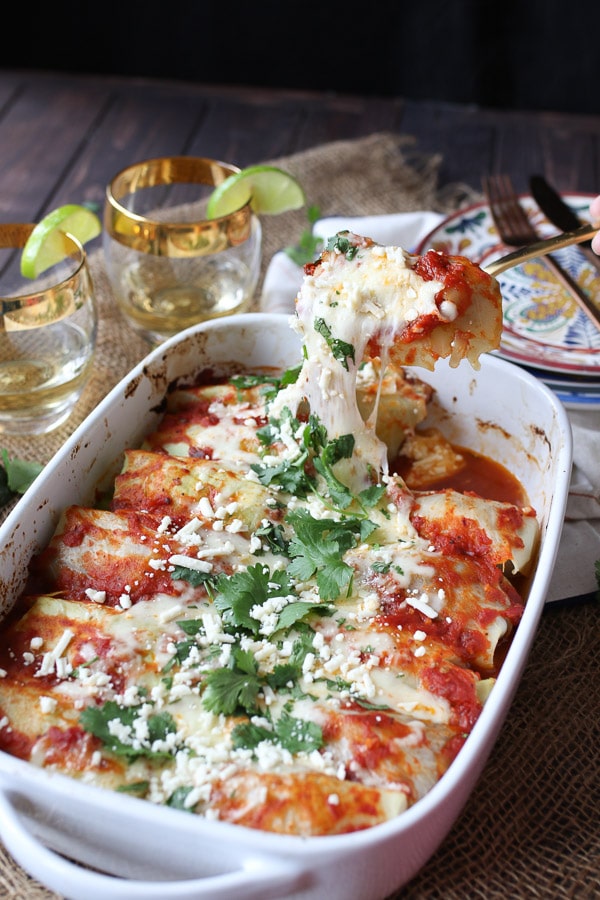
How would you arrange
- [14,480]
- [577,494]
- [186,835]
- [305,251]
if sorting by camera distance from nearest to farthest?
1. [186,835]
2. [577,494]
3. [14,480]
4. [305,251]

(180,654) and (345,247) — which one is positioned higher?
(345,247)

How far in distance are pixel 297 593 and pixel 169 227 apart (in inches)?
59.1

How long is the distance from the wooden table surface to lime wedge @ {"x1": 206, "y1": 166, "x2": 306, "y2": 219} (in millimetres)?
1338

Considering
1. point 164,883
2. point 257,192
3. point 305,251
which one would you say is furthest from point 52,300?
point 164,883

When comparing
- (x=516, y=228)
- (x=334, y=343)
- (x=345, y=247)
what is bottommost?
(x=516, y=228)

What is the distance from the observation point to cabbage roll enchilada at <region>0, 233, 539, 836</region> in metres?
1.96

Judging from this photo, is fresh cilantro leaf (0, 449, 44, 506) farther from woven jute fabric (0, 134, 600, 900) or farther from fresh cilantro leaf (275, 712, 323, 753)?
fresh cilantro leaf (275, 712, 323, 753)

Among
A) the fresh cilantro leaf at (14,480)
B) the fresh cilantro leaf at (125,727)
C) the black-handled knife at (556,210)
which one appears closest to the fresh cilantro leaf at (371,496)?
the fresh cilantro leaf at (125,727)

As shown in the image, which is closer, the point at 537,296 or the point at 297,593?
the point at 297,593

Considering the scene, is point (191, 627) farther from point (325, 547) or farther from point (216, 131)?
point (216, 131)

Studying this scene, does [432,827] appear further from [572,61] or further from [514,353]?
[572,61]

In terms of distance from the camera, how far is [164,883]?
173 centimetres

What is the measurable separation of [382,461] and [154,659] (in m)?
0.88

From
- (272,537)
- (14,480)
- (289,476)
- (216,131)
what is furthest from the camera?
(216,131)
